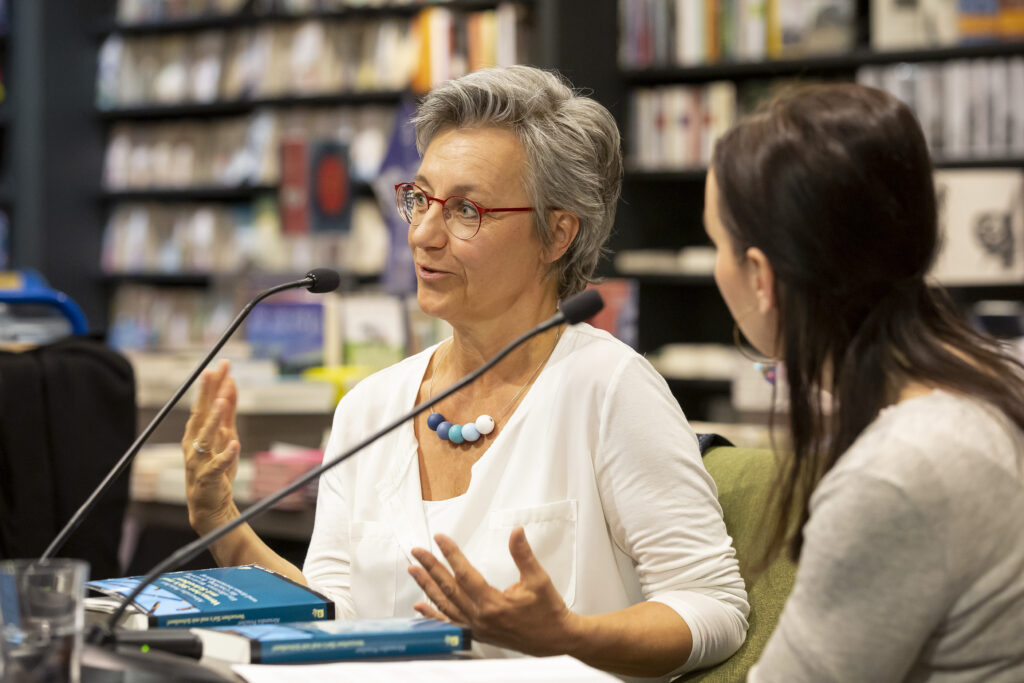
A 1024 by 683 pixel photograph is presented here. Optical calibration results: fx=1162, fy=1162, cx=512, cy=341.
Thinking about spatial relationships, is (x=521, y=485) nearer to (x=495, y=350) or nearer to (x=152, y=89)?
(x=495, y=350)

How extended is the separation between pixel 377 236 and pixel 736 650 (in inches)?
148

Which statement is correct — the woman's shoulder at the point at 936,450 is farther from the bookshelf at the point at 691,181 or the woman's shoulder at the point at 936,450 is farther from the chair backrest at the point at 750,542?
the bookshelf at the point at 691,181

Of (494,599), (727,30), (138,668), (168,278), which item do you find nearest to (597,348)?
(494,599)

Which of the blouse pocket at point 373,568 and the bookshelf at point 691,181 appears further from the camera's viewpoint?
the bookshelf at point 691,181

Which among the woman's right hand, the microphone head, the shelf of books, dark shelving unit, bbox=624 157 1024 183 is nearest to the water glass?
the woman's right hand

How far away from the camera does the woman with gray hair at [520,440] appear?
1.45 m

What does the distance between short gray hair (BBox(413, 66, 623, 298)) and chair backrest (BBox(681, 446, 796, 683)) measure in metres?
0.38

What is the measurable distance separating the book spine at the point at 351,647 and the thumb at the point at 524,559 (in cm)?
11

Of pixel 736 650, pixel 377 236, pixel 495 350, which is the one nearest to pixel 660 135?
pixel 377 236

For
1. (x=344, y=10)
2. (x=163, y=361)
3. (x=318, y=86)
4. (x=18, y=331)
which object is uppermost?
(x=344, y=10)

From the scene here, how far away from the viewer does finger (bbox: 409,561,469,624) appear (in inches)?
47.4

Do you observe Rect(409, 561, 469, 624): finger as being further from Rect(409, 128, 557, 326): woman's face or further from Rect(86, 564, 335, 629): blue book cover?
Rect(409, 128, 557, 326): woman's face

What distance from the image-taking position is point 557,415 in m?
1.55

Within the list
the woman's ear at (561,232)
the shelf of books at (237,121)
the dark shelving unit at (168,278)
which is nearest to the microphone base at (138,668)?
the woman's ear at (561,232)
